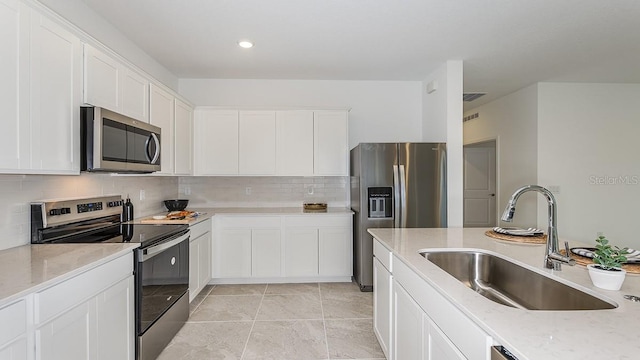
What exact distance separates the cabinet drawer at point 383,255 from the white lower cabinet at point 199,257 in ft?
5.75

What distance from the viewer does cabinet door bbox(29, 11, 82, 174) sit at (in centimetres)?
157

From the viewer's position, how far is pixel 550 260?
138 cm

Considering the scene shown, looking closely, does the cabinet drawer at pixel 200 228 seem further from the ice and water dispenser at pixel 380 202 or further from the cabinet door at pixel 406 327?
the cabinet door at pixel 406 327

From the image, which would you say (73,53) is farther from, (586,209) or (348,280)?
(586,209)

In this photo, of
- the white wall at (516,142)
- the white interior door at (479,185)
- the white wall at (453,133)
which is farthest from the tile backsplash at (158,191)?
the white interior door at (479,185)

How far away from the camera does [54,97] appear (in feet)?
5.55

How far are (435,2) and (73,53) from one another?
243cm

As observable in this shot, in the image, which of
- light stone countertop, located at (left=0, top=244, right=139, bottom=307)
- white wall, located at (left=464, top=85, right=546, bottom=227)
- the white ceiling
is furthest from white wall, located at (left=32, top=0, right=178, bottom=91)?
white wall, located at (left=464, top=85, right=546, bottom=227)

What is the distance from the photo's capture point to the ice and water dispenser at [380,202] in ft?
11.3

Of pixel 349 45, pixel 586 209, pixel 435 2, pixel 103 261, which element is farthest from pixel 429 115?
pixel 103 261

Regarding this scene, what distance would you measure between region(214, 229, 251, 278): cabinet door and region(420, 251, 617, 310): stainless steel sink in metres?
2.43

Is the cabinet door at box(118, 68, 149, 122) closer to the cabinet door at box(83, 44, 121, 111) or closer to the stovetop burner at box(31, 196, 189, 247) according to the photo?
the cabinet door at box(83, 44, 121, 111)

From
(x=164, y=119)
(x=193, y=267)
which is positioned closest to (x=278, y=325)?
(x=193, y=267)

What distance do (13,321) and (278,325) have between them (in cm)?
190
